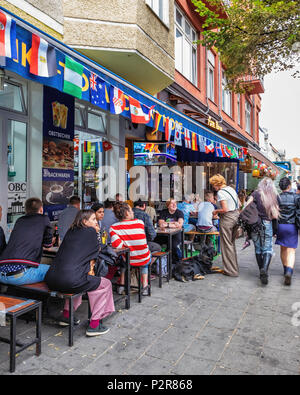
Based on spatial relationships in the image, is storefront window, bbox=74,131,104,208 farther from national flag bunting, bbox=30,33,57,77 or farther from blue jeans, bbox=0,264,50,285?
blue jeans, bbox=0,264,50,285

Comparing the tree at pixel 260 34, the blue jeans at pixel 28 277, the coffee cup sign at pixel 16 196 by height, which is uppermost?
→ the tree at pixel 260 34

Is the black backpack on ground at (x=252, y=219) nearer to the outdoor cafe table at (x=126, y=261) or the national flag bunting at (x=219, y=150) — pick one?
the outdoor cafe table at (x=126, y=261)

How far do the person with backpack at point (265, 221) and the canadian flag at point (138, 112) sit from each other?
2430 millimetres

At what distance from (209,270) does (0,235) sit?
4.01 metres

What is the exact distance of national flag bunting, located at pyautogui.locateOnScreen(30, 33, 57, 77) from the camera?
3.45 m

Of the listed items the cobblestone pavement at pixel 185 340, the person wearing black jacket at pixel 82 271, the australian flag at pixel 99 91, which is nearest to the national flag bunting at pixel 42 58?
the australian flag at pixel 99 91

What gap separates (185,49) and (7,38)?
1121cm

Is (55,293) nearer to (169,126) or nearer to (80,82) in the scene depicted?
(80,82)

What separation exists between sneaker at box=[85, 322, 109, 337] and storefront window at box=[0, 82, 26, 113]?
4.19 meters

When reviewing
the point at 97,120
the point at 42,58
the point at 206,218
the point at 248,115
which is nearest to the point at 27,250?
the point at 42,58

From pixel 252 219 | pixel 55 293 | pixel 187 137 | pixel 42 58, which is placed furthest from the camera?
pixel 187 137

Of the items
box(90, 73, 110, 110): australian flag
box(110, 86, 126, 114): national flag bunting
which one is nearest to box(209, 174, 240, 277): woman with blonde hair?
box(110, 86, 126, 114): national flag bunting

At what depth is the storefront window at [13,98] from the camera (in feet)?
19.0

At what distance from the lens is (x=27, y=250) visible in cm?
368
